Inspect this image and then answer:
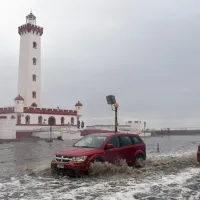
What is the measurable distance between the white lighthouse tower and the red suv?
41898mm

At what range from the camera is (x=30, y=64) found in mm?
51969

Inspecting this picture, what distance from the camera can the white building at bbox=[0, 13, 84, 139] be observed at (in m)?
48.3

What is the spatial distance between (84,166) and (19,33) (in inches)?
1961

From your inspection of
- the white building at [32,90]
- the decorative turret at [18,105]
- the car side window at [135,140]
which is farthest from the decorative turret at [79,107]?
the car side window at [135,140]

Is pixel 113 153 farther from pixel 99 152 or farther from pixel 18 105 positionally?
pixel 18 105

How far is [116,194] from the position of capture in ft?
23.8

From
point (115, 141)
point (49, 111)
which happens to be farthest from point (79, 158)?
point (49, 111)

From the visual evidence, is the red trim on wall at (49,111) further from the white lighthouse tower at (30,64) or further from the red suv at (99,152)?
the red suv at (99,152)

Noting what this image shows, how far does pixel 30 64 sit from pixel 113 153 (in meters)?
44.2

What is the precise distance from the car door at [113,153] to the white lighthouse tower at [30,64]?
42.3 meters

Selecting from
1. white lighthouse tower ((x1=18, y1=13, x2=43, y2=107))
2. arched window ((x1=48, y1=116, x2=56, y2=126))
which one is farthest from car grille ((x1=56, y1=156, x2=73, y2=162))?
white lighthouse tower ((x1=18, y1=13, x2=43, y2=107))

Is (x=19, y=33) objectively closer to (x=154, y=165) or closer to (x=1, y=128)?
(x=1, y=128)

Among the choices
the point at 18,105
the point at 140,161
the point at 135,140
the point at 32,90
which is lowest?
the point at 140,161

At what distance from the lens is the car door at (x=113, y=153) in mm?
10359
